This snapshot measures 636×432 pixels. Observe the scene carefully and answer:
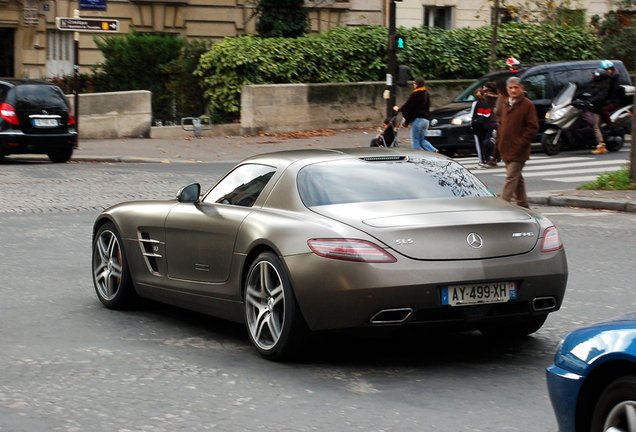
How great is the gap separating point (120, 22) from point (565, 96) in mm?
17398

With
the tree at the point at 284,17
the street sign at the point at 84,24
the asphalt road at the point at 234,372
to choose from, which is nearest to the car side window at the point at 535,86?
the street sign at the point at 84,24

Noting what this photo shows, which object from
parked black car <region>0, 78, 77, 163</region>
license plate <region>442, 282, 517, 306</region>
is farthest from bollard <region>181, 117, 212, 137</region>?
license plate <region>442, 282, 517, 306</region>

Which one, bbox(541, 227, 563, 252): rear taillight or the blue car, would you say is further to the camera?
bbox(541, 227, 563, 252): rear taillight

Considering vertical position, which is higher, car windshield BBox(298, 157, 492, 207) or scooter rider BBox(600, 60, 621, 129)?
scooter rider BBox(600, 60, 621, 129)

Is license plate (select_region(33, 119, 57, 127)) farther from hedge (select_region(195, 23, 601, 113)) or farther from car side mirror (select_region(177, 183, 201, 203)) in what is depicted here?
car side mirror (select_region(177, 183, 201, 203))

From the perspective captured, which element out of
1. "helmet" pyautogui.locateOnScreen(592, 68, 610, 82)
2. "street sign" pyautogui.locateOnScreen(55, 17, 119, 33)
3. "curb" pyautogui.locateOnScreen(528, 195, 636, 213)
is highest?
"street sign" pyautogui.locateOnScreen(55, 17, 119, 33)

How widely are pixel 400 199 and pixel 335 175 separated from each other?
49 cm

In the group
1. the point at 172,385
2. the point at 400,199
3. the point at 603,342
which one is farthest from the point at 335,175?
the point at 603,342

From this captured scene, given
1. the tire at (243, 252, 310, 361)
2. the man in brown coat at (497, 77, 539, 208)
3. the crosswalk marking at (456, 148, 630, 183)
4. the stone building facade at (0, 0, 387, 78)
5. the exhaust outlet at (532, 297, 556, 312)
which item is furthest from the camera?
the stone building facade at (0, 0, 387, 78)

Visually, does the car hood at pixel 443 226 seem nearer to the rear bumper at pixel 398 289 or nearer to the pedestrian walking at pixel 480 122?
the rear bumper at pixel 398 289

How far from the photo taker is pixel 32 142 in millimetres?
20219

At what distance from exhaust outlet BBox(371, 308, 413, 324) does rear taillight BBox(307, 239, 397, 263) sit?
28cm

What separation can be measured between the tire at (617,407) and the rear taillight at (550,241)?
2.30 m

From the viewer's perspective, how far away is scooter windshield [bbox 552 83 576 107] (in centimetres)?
2133
